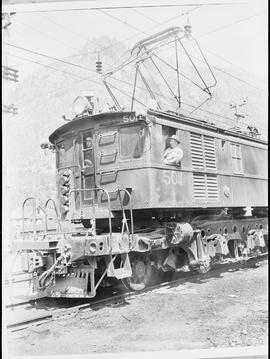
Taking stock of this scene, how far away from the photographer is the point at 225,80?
8164mm

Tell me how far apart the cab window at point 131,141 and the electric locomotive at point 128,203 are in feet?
0.06

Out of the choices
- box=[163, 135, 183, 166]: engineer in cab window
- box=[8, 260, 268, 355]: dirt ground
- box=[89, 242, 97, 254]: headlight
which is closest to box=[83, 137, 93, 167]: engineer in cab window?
box=[163, 135, 183, 166]: engineer in cab window

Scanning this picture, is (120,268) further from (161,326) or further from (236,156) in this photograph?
(236,156)

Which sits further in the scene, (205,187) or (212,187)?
(212,187)

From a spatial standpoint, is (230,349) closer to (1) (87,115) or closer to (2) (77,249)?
(2) (77,249)

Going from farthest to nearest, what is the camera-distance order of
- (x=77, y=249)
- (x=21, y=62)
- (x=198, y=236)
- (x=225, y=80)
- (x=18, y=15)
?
(x=198, y=236) < (x=225, y=80) < (x=77, y=249) < (x=21, y=62) < (x=18, y=15)

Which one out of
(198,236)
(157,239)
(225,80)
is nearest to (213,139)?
(225,80)

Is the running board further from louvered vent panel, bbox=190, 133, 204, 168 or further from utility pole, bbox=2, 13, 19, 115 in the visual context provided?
utility pole, bbox=2, 13, 19, 115

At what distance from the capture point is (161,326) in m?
5.75

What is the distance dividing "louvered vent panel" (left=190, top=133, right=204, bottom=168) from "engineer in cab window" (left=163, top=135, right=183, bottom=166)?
2.14 ft

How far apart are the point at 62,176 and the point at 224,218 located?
14.0ft

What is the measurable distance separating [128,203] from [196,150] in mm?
2175

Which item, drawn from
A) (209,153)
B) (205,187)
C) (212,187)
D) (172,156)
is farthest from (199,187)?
(172,156)

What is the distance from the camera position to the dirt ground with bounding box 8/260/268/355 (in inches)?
205
